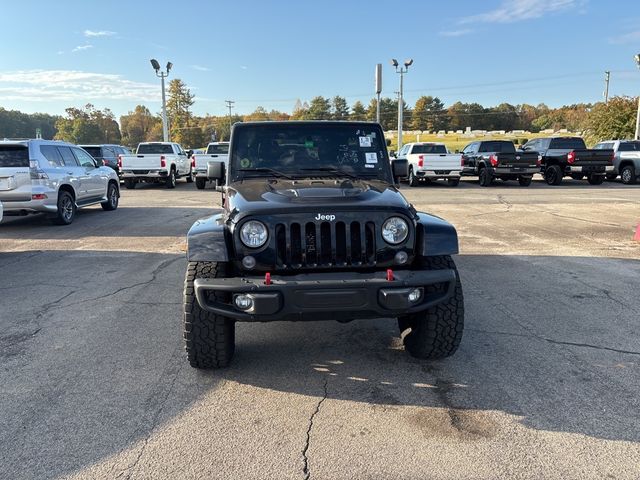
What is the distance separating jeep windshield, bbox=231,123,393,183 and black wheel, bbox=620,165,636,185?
21.3 m

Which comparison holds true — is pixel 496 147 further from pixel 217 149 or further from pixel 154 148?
pixel 154 148

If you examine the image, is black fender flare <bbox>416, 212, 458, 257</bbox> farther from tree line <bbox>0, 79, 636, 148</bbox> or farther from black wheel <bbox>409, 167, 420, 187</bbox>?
tree line <bbox>0, 79, 636, 148</bbox>

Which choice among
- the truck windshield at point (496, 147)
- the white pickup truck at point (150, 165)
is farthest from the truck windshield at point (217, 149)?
the truck windshield at point (496, 147)

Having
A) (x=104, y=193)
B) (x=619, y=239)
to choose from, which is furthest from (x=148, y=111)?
(x=619, y=239)

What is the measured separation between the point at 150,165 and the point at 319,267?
1843cm

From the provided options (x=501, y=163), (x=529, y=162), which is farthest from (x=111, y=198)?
(x=529, y=162)

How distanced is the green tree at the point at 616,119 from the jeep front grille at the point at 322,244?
42495 mm

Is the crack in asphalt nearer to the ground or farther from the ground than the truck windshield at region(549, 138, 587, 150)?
nearer to the ground

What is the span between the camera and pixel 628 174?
2212 centimetres

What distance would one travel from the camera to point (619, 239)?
9320 mm

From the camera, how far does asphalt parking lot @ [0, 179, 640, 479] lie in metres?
2.73

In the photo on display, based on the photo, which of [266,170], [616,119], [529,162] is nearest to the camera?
[266,170]

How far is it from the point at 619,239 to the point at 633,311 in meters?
4.77

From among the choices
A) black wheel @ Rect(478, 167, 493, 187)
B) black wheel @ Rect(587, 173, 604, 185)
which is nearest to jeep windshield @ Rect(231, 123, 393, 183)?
black wheel @ Rect(478, 167, 493, 187)
